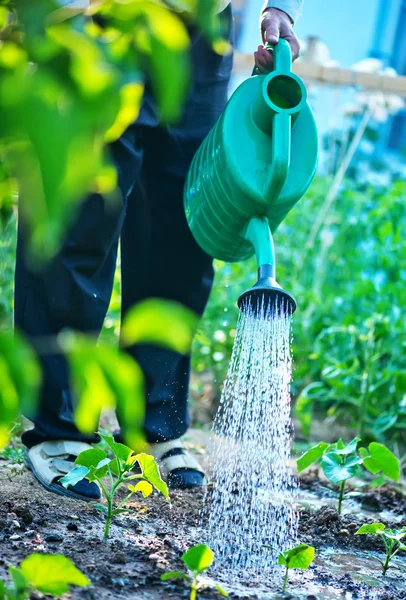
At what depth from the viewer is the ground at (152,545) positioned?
4.32 feet

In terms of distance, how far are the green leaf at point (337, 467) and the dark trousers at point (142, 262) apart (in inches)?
21.4

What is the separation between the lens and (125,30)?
2.25 feet

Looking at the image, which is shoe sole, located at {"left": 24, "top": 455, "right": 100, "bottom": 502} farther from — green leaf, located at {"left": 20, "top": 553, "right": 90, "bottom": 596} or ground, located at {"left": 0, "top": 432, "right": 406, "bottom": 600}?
green leaf, located at {"left": 20, "top": 553, "right": 90, "bottom": 596}

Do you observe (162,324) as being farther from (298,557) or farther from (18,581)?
(298,557)

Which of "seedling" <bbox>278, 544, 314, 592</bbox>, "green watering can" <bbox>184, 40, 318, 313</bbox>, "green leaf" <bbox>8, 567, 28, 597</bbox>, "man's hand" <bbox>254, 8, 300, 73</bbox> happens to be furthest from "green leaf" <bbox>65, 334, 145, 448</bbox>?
"man's hand" <bbox>254, 8, 300, 73</bbox>

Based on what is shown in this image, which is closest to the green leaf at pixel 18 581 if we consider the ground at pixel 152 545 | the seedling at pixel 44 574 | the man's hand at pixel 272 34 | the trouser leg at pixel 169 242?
the seedling at pixel 44 574

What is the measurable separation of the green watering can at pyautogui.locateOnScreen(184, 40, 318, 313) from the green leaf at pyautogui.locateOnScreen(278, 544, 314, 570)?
1.46ft

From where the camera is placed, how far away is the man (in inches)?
69.7

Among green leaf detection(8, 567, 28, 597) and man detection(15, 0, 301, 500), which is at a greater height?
man detection(15, 0, 301, 500)

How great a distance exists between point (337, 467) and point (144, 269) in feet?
2.41

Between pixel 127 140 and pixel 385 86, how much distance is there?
1.86m

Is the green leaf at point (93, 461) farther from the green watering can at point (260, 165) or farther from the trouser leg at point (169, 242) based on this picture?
the trouser leg at point (169, 242)

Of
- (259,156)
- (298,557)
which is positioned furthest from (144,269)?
(298,557)

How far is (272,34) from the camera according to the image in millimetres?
1759
